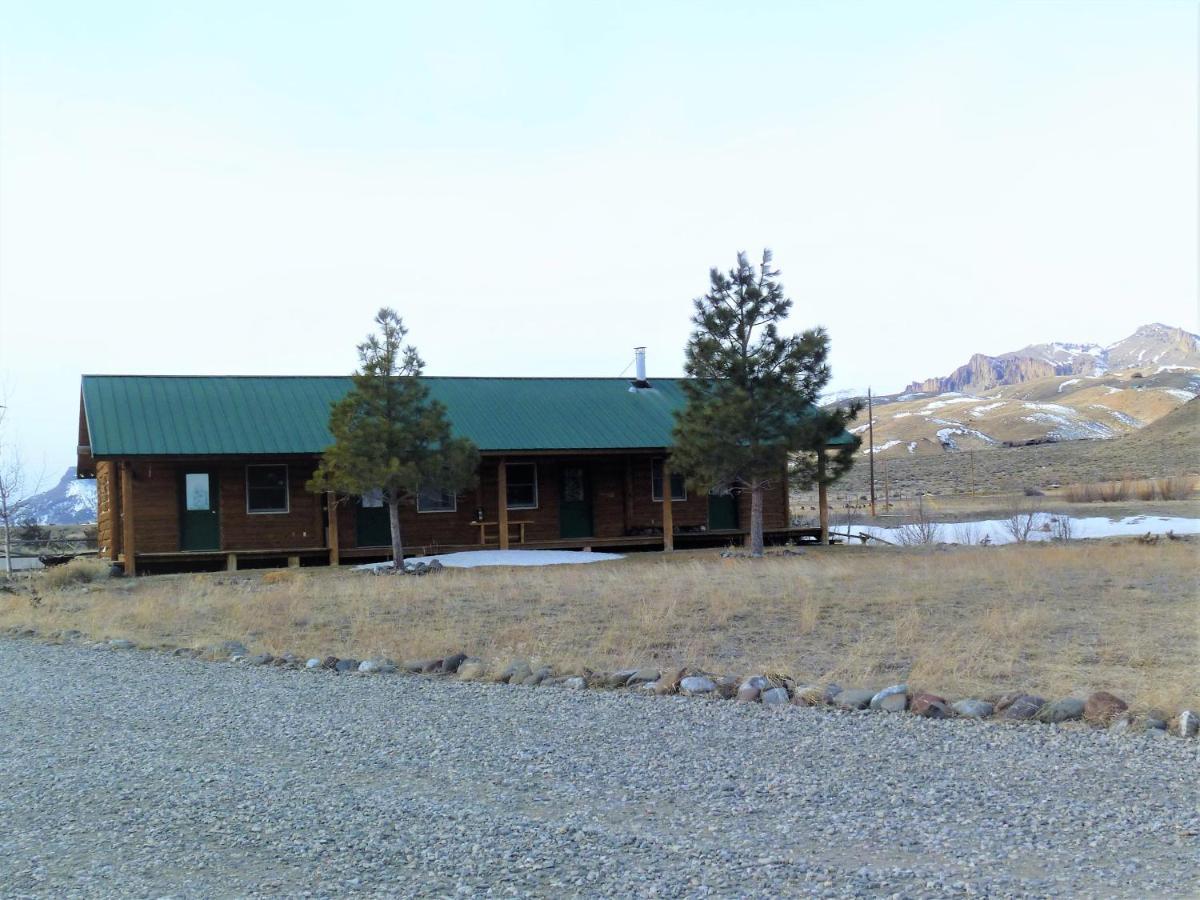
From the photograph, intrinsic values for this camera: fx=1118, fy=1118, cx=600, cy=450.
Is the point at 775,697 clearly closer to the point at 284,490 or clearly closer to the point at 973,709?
the point at 973,709

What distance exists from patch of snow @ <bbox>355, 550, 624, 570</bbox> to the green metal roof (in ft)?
7.44

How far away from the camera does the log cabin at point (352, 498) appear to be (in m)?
22.8

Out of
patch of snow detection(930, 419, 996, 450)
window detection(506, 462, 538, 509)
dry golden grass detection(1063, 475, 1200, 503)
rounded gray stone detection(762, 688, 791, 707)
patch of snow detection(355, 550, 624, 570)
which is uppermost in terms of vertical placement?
patch of snow detection(930, 419, 996, 450)

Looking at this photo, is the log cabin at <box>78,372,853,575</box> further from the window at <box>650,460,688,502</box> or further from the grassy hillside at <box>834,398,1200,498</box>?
the grassy hillside at <box>834,398,1200,498</box>

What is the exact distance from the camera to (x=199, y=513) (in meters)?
23.4

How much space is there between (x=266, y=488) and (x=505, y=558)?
539 cm

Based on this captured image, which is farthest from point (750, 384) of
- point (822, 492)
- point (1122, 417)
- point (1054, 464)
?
point (1122, 417)

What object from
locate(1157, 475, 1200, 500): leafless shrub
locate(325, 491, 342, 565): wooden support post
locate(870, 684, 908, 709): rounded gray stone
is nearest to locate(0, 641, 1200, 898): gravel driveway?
locate(870, 684, 908, 709): rounded gray stone

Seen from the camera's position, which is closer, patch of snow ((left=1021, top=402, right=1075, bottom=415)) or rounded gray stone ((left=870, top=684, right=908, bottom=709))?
rounded gray stone ((left=870, top=684, right=908, bottom=709))

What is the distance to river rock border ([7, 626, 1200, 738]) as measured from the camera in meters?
7.24

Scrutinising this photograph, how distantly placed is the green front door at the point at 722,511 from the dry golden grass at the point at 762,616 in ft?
22.7

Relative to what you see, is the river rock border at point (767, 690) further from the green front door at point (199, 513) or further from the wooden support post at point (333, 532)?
the green front door at point (199, 513)

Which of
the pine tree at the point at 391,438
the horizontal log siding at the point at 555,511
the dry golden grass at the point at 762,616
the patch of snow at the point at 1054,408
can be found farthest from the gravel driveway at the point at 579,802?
the patch of snow at the point at 1054,408

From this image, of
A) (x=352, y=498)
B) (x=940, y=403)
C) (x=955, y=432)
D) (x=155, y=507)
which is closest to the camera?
(x=155, y=507)
